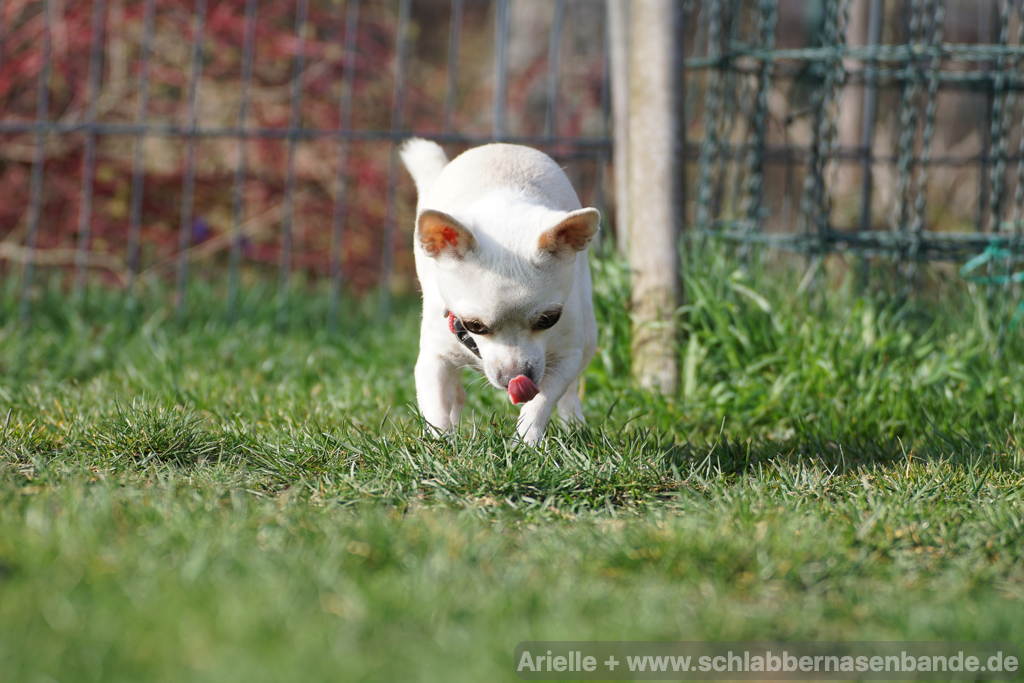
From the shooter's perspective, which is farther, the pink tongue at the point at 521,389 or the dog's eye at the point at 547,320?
the dog's eye at the point at 547,320

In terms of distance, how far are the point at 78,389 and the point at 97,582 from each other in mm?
2496

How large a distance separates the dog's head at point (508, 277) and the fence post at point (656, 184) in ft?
4.78

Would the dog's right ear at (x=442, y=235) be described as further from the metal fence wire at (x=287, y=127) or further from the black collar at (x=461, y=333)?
the metal fence wire at (x=287, y=127)

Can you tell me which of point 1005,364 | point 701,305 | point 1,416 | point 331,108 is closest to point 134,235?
point 331,108

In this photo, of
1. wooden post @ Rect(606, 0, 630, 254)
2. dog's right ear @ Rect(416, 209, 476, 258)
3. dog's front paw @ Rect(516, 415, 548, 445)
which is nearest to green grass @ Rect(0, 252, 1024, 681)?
dog's front paw @ Rect(516, 415, 548, 445)

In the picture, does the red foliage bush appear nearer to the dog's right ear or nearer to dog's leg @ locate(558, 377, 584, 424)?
dog's leg @ locate(558, 377, 584, 424)

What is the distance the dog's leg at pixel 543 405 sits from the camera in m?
3.39

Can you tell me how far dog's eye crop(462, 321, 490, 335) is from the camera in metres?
3.17

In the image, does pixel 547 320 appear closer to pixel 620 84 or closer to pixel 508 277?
pixel 508 277

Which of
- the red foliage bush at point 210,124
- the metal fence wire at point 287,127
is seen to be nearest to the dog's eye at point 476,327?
the metal fence wire at point 287,127

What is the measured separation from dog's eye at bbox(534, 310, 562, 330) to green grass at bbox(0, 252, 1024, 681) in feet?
1.17

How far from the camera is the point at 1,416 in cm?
386

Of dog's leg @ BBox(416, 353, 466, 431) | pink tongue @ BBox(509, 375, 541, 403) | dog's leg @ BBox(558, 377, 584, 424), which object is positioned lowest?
dog's leg @ BBox(558, 377, 584, 424)

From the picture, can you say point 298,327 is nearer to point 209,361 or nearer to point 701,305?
point 209,361
